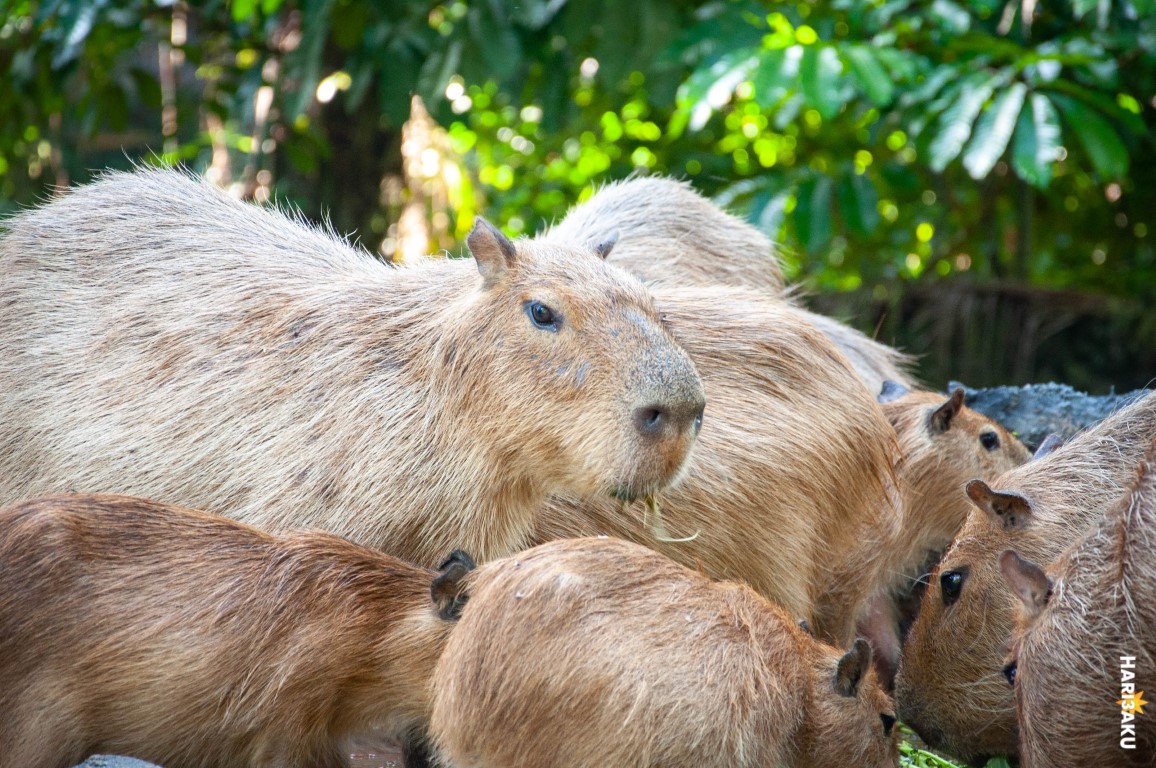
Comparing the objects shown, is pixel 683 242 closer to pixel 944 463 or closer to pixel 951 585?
pixel 944 463

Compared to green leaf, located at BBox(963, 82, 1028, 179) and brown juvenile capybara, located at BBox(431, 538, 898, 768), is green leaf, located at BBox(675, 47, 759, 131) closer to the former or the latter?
green leaf, located at BBox(963, 82, 1028, 179)

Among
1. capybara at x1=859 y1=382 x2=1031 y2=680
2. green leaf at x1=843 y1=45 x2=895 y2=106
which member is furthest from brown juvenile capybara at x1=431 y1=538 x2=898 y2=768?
green leaf at x1=843 y1=45 x2=895 y2=106

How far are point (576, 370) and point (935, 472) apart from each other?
→ 189 cm

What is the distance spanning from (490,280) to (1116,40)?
13.6 feet

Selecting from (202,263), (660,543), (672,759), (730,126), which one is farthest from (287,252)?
(730,126)

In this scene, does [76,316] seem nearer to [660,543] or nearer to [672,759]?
[660,543]

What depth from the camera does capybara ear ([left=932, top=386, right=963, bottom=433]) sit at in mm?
4383

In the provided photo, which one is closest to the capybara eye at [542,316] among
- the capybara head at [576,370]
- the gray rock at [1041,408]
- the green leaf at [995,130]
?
the capybara head at [576,370]

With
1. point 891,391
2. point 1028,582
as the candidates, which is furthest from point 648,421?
point 891,391

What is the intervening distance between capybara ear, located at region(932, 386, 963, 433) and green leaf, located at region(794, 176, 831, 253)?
2130mm

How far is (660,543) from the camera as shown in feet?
11.8

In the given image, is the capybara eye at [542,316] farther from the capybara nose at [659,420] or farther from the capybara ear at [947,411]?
the capybara ear at [947,411]

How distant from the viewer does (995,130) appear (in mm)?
5496

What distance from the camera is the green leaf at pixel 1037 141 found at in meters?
5.33
